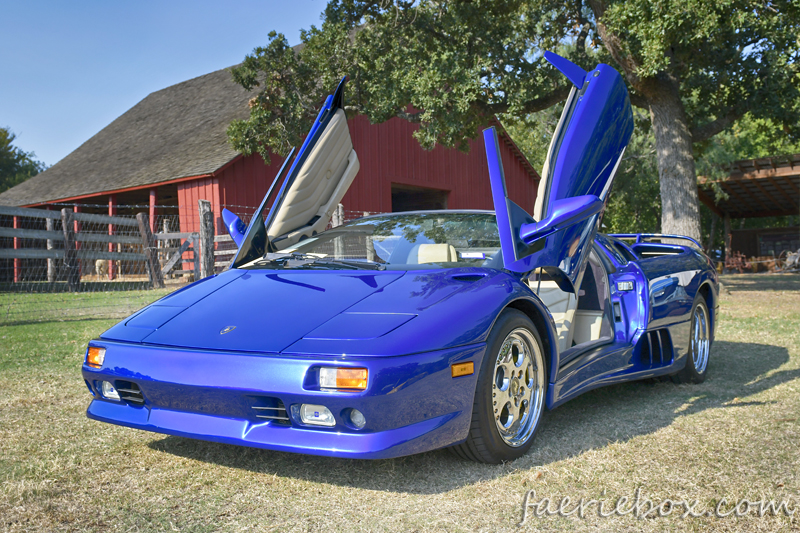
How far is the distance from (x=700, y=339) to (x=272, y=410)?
3755 mm

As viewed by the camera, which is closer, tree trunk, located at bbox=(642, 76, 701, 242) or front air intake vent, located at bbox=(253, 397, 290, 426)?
front air intake vent, located at bbox=(253, 397, 290, 426)

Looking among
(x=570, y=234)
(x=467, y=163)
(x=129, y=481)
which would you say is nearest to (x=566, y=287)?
(x=570, y=234)

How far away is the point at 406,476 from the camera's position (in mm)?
2838

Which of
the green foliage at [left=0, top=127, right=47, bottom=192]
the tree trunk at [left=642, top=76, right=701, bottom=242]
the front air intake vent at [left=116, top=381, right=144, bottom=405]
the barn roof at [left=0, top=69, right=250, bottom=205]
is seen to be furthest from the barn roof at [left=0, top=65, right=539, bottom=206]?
the green foliage at [left=0, top=127, right=47, bottom=192]

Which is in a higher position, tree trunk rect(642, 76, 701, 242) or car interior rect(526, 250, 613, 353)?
tree trunk rect(642, 76, 701, 242)

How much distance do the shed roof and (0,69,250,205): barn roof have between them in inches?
656

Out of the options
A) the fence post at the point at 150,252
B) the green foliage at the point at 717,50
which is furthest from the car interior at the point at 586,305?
the fence post at the point at 150,252

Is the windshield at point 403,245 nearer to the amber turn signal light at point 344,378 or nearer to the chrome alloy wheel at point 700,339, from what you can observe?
the amber turn signal light at point 344,378

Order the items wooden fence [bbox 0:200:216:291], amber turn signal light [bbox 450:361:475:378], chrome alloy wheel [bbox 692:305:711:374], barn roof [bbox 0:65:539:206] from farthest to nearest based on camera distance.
Answer: barn roof [bbox 0:65:539:206] → wooden fence [bbox 0:200:216:291] → chrome alloy wheel [bbox 692:305:711:374] → amber turn signal light [bbox 450:361:475:378]

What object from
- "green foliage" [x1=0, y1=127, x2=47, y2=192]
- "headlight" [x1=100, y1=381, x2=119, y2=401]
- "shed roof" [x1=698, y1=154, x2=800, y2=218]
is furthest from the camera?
"green foliage" [x1=0, y1=127, x2=47, y2=192]

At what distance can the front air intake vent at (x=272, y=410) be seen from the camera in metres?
2.50

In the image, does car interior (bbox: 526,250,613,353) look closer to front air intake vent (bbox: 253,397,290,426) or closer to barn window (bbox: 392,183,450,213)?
front air intake vent (bbox: 253,397,290,426)

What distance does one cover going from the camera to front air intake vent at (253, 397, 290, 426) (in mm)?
2502

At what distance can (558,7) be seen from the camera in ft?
49.0
